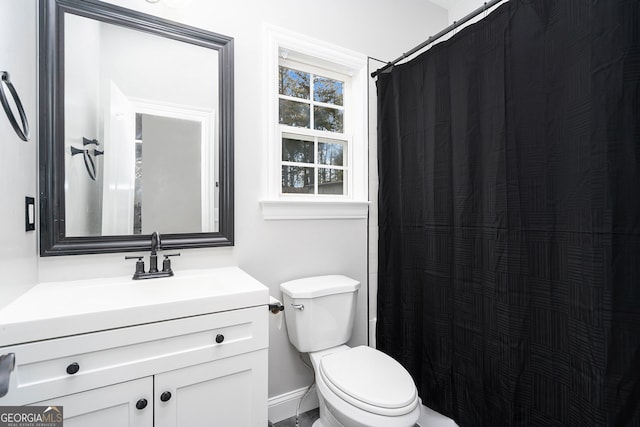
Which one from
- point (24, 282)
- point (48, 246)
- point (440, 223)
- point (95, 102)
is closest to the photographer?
point (24, 282)

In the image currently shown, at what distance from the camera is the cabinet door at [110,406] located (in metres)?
0.83

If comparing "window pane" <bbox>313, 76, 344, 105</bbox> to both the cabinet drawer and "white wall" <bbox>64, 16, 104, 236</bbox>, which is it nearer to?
"white wall" <bbox>64, 16, 104, 236</bbox>

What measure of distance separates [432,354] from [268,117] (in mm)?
1548

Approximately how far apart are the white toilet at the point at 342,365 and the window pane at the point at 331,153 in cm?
75

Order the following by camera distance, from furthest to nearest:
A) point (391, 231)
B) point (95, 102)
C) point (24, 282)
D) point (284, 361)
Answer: point (391, 231) → point (284, 361) → point (95, 102) → point (24, 282)

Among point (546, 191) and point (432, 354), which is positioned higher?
point (546, 191)

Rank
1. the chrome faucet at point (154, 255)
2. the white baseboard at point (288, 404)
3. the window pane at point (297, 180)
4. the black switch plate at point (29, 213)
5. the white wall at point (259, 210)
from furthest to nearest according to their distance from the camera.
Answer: the window pane at point (297, 180)
the white baseboard at point (288, 404)
the white wall at point (259, 210)
the chrome faucet at point (154, 255)
the black switch plate at point (29, 213)

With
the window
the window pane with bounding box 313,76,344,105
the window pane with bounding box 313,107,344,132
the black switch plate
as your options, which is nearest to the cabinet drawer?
the black switch plate

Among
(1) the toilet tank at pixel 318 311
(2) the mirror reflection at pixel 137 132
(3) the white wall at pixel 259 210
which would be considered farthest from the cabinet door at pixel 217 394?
(2) the mirror reflection at pixel 137 132

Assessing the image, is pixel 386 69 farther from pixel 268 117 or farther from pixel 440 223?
pixel 440 223

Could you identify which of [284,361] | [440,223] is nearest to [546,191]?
[440,223]

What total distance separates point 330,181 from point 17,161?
57.4 inches

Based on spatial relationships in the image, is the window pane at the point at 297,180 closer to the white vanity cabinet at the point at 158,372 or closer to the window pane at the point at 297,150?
the window pane at the point at 297,150

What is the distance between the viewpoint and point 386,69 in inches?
74.4
